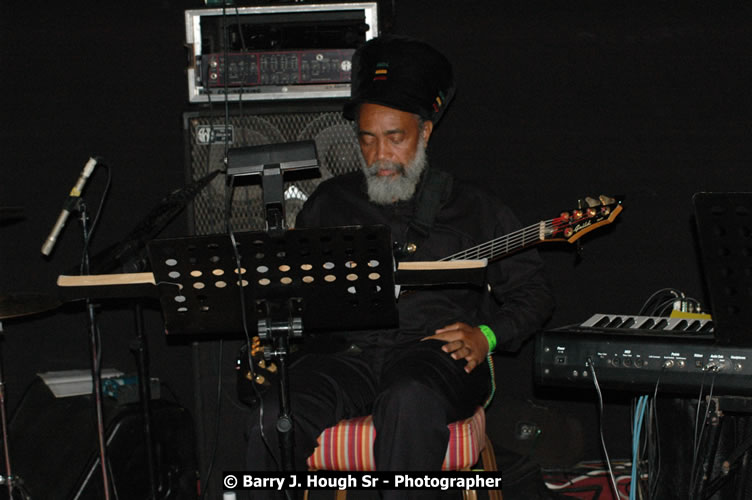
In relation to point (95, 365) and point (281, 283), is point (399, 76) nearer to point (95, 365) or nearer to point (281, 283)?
point (281, 283)

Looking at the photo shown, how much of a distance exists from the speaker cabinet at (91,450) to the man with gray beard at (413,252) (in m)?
0.82

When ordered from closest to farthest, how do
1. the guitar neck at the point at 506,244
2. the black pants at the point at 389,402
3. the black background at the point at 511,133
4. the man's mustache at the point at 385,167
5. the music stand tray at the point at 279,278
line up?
the music stand tray at the point at 279,278 → the black pants at the point at 389,402 → the guitar neck at the point at 506,244 → the man's mustache at the point at 385,167 → the black background at the point at 511,133

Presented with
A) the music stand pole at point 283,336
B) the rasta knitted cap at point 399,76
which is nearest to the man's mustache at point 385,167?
the rasta knitted cap at point 399,76

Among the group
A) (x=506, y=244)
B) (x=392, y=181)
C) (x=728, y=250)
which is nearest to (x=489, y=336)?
(x=506, y=244)

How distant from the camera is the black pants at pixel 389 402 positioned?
89.7 inches

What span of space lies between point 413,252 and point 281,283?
79 centimetres

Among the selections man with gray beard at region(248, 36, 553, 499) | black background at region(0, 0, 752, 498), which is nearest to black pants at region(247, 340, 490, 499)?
man with gray beard at region(248, 36, 553, 499)

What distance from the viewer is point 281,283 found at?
2.05 m

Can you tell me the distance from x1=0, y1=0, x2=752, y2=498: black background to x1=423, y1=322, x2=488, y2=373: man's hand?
1.03 metres

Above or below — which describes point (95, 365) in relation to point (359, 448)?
above

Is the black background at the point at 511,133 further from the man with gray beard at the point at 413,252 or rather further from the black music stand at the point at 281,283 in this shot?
the black music stand at the point at 281,283

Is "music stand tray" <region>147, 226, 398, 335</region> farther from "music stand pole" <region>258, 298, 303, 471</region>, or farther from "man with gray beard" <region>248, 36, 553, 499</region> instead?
"man with gray beard" <region>248, 36, 553, 499</region>

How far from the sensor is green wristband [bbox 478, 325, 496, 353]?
8.70ft

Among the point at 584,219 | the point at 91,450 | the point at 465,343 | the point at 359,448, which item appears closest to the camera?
the point at 359,448
